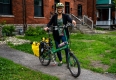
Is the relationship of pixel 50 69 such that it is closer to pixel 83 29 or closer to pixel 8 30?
pixel 8 30

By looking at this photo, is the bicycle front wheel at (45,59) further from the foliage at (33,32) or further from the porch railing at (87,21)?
the porch railing at (87,21)

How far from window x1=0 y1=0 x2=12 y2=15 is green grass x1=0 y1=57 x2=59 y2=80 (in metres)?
11.1

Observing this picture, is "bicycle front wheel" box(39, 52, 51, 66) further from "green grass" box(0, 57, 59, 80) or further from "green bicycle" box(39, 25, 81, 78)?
"green grass" box(0, 57, 59, 80)

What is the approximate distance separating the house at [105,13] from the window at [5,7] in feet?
65.4

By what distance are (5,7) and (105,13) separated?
23563mm

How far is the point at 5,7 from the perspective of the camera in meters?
18.6

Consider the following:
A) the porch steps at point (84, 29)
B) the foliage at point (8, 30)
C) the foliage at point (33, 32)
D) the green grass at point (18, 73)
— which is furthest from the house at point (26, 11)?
the green grass at point (18, 73)

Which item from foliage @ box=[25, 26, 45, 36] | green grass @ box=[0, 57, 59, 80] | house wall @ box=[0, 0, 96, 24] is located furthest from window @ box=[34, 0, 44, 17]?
green grass @ box=[0, 57, 59, 80]

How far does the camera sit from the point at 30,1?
20625 mm

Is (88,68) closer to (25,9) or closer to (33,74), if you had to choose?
(33,74)

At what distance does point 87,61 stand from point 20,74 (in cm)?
302

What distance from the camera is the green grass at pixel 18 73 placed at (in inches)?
257

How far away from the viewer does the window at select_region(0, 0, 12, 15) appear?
18.2 metres

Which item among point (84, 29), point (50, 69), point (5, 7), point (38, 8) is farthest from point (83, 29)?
point (50, 69)
